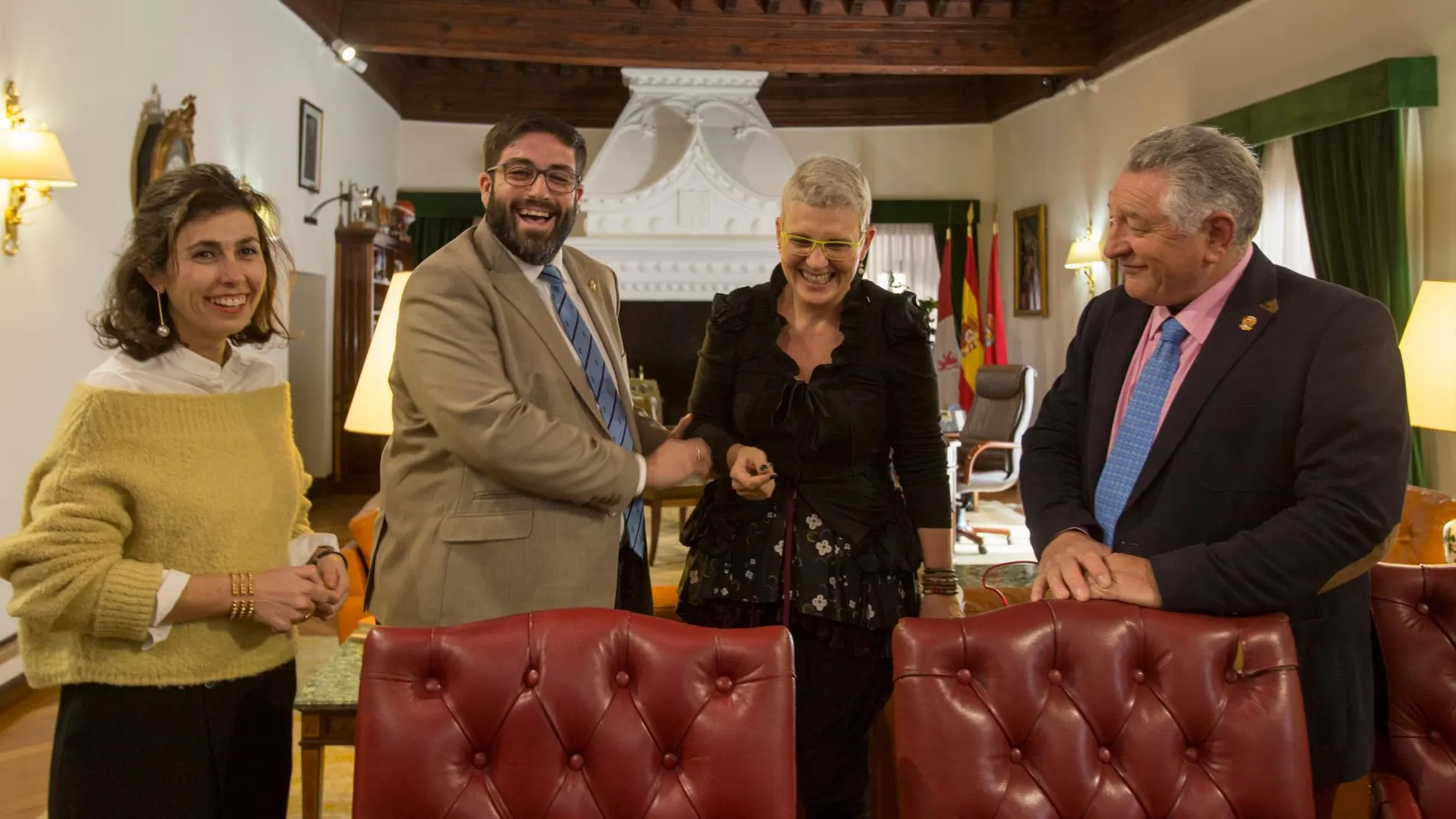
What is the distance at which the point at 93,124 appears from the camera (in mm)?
4742

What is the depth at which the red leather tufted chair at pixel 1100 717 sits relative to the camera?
1383 mm

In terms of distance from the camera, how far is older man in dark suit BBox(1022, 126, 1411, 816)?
1.38 meters

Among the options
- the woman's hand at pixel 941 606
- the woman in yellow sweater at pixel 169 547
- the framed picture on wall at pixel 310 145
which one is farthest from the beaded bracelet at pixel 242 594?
the framed picture on wall at pixel 310 145

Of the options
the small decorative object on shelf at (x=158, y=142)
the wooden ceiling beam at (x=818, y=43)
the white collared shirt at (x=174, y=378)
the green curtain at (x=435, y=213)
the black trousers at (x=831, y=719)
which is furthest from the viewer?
the green curtain at (x=435, y=213)

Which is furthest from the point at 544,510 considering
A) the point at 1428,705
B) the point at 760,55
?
the point at 760,55

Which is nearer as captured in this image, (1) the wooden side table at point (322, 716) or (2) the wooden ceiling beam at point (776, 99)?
(1) the wooden side table at point (322, 716)

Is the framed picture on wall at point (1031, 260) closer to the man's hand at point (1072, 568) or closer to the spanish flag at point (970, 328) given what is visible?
the spanish flag at point (970, 328)

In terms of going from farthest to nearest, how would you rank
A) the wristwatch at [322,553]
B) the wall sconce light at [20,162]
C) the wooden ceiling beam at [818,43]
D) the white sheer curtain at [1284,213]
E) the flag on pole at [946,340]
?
the flag on pole at [946,340]
the wooden ceiling beam at [818,43]
the white sheer curtain at [1284,213]
the wall sconce light at [20,162]
the wristwatch at [322,553]

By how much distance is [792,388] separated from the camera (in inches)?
74.3

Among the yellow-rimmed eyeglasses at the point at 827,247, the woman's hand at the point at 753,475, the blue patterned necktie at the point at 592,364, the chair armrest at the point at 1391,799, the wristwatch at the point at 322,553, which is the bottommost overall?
the chair armrest at the point at 1391,799

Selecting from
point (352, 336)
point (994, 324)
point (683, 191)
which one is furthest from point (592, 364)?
point (994, 324)

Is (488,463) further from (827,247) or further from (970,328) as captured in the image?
(970,328)

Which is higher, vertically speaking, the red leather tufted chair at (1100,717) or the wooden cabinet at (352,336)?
the wooden cabinet at (352,336)

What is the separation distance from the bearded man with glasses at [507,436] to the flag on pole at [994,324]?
862 cm
